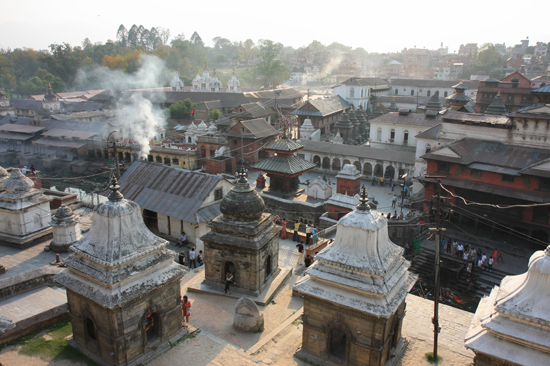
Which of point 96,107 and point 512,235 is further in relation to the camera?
point 96,107

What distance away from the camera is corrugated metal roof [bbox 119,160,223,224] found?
72.4ft

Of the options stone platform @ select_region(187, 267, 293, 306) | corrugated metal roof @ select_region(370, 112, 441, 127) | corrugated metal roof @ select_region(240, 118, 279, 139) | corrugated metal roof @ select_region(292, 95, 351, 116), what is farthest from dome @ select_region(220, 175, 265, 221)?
corrugated metal roof @ select_region(292, 95, 351, 116)

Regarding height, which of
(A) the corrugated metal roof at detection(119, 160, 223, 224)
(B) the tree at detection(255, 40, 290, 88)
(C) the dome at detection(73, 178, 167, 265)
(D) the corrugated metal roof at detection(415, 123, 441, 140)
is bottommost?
(A) the corrugated metal roof at detection(119, 160, 223, 224)

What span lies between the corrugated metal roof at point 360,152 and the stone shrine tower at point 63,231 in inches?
1059

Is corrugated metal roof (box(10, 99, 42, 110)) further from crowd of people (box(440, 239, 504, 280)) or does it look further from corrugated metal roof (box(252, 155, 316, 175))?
crowd of people (box(440, 239, 504, 280))

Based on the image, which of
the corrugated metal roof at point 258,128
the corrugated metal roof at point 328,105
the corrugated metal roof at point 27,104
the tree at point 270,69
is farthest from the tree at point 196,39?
the corrugated metal roof at point 258,128

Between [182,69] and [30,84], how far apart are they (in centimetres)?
4273

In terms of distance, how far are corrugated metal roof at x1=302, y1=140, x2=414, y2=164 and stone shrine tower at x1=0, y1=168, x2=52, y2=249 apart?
27215 millimetres

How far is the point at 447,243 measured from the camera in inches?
980

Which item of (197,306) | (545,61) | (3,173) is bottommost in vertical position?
(197,306)

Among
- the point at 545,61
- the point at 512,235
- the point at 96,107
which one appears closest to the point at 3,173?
the point at 512,235

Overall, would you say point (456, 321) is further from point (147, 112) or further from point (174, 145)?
point (147, 112)

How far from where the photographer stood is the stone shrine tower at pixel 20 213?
21.1 meters

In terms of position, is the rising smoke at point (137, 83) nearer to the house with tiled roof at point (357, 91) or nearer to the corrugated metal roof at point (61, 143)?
the corrugated metal roof at point (61, 143)
